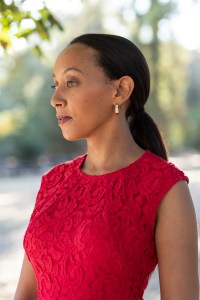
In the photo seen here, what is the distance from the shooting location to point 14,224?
9.94 m

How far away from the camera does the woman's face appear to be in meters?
1.70

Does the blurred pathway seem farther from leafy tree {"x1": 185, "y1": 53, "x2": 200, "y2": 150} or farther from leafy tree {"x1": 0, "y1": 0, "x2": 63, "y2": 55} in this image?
leafy tree {"x1": 185, "y1": 53, "x2": 200, "y2": 150}

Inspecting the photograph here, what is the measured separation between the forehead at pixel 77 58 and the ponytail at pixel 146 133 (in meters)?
0.23

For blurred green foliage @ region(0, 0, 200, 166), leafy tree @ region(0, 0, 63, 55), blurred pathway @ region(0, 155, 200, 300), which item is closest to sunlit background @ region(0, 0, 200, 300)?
blurred green foliage @ region(0, 0, 200, 166)

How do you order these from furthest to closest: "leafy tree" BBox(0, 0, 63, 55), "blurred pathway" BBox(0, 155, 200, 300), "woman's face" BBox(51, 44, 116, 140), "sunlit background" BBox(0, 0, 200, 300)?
1. "sunlit background" BBox(0, 0, 200, 300)
2. "blurred pathway" BBox(0, 155, 200, 300)
3. "leafy tree" BBox(0, 0, 63, 55)
4. "woman's face" BBox(51, 44, 116, 140)

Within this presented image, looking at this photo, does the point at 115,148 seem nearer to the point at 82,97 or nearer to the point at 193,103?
the point at 82,97

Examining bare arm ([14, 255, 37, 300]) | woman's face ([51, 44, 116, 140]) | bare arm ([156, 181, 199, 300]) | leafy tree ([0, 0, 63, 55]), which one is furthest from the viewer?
leafy tree ([0, 0, 63, 55])

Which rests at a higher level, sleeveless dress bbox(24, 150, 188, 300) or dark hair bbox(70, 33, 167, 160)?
dark hair bbox(70, 33, 167, 160)

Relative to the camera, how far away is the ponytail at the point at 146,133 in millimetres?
1857

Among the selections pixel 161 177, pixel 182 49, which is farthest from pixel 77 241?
pixel 182 49

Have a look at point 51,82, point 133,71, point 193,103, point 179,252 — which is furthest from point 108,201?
point 193,103

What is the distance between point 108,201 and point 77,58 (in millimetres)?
427

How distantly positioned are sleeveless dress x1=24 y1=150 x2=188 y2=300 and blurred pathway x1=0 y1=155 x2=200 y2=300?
389 cm

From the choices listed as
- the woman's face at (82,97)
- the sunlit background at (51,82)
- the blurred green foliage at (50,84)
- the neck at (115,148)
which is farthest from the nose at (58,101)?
the blurred green foliage at (50,84)
